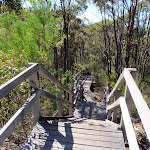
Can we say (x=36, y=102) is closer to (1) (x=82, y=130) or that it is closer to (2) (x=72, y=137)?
(2) (x=72, y=137)

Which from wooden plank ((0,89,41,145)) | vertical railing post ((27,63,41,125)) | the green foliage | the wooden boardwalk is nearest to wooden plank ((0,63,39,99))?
vertical railing post ((27,63,41,125))

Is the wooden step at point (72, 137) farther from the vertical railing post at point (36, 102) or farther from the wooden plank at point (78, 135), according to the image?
the vertical railing post at point (36, 102)

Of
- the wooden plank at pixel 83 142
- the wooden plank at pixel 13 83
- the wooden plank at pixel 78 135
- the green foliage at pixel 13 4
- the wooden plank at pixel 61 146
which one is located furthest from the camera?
the green foliage at pixel 13 4

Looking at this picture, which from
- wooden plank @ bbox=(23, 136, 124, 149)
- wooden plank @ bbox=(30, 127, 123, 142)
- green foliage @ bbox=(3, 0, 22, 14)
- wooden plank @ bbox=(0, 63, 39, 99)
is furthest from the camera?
green foliage @ bbox=(3, 0, 22, 14)

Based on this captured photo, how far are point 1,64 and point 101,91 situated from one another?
33.4 feet

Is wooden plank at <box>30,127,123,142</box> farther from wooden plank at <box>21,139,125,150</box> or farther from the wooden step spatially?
wooden plank at <box>21,139,125,150</box>

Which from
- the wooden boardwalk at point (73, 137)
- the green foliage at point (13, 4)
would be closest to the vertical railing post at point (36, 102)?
the wooden boardwalk at point (73, 137)

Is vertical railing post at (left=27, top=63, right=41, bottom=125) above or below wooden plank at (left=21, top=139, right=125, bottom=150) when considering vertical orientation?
above

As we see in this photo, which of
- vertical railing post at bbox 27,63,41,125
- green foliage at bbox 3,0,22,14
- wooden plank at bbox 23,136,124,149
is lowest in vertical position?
wooden plank at bbox 23,136,124,149

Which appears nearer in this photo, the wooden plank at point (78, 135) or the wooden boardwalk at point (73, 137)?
the wooden boardwalk at point (73, 137)

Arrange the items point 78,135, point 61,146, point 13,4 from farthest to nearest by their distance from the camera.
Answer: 1. point 13,4
2. point 78,135
3. point 61,146

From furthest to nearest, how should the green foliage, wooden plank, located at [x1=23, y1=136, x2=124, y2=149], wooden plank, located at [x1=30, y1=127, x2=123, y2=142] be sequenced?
the green foliage < wooden plank, located at [x1=30, y1=127, x2=123, y2=142] < wooden plank, located at [x1=23, y1=136, x2=124, y2=149]

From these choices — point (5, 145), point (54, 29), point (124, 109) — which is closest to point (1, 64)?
point (5, 145)

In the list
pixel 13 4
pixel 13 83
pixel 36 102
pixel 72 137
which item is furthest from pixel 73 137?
pixel 13 4
